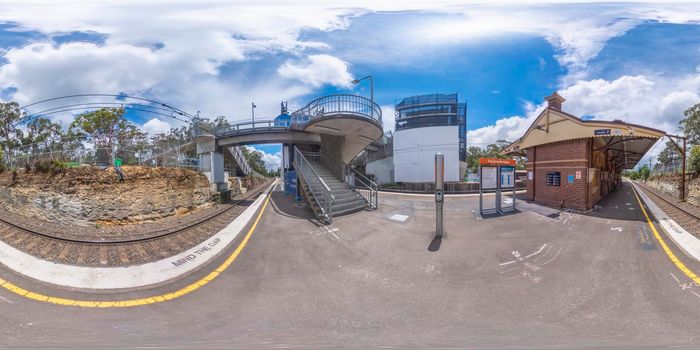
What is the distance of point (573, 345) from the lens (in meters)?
3.12

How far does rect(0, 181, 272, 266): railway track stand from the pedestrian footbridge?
4344mm

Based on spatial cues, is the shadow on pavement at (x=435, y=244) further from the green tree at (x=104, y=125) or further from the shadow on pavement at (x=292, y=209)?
the green tree at (x=104, y=125)

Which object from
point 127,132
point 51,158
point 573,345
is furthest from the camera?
point 127,132

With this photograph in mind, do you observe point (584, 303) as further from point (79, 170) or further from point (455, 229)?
point (79, 170)

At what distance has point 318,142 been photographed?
14.4 m

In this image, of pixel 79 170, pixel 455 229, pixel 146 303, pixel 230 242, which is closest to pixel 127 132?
pixel 79 170

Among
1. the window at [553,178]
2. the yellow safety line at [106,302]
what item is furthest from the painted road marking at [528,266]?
the window at [553,178]

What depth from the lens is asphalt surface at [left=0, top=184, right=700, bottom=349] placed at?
10.6 ft

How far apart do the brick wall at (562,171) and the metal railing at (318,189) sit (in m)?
9.57

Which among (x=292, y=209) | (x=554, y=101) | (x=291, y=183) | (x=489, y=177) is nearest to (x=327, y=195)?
(x=292, y=209)

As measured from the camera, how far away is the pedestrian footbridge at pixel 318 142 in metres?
11.1


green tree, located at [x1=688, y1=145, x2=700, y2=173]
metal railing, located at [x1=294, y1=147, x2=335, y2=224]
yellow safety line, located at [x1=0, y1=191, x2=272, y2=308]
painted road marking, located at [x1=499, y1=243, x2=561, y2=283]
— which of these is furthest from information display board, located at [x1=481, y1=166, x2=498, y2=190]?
green tree, located at [x1=688, y1=145, x2=700, y2=173]

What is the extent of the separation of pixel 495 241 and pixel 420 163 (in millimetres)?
25937

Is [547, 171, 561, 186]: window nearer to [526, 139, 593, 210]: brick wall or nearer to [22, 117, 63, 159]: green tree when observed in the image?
[526, 139, 593, 210]: brick wall
